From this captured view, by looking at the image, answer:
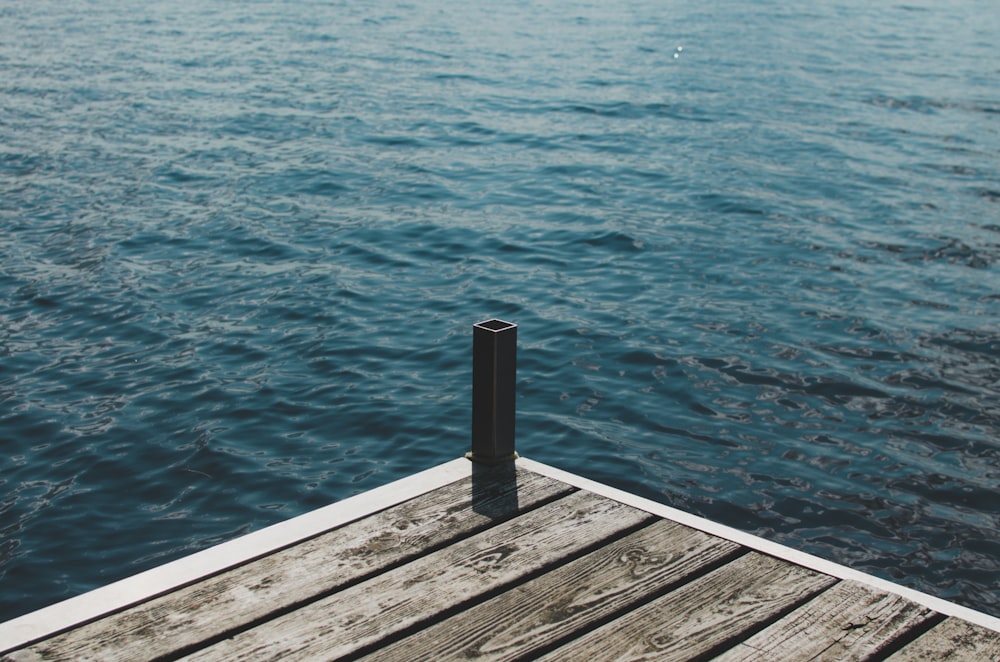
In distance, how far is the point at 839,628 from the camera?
14.1 ft

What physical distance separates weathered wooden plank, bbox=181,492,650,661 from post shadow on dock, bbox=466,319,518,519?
0.25 meters

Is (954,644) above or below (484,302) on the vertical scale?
above

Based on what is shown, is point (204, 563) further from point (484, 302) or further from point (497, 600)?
point (484, 302)

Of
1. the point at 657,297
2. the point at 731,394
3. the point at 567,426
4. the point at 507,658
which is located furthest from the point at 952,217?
the point at 507,658

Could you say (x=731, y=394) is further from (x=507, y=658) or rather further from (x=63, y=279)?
(x=63, y=279)

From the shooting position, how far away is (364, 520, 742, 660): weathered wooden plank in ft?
13.6

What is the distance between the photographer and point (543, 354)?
34.6 feet

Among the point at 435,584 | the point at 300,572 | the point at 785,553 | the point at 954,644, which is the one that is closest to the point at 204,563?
the point at 300,572

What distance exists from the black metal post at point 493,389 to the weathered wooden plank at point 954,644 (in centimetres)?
222

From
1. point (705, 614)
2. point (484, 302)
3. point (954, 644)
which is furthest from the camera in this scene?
point (484, 302)

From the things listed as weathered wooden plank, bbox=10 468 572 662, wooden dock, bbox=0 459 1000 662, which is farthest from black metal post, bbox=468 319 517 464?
wooden dock, bbox=0 459 1000 662

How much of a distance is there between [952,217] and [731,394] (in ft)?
24.1

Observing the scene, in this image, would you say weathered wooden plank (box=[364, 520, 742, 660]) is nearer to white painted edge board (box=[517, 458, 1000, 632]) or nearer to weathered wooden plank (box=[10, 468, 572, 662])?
white painted edge board (box=[517, 458, 1000, 632])

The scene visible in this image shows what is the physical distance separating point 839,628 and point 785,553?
573 millimetres
